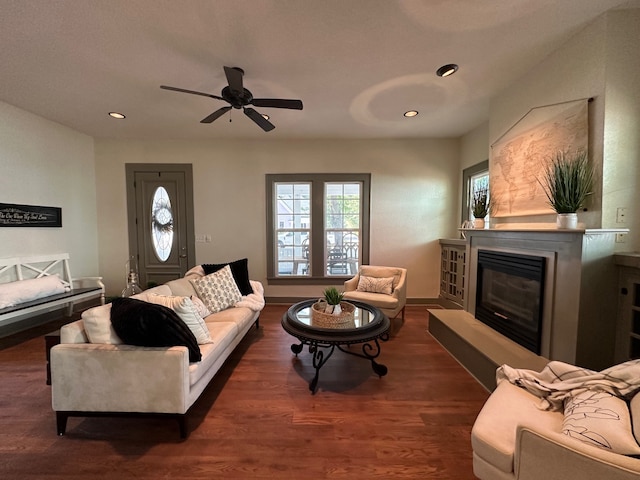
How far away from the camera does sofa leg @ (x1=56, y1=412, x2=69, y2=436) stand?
163 centimetres

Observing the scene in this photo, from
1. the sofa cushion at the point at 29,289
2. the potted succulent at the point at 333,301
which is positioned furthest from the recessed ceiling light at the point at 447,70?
the sofa cushion at the point at 29,289

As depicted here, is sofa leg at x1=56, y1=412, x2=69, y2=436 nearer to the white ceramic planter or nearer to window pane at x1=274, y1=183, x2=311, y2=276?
window pane at x1=274, y1=183, x2=311, y2=276

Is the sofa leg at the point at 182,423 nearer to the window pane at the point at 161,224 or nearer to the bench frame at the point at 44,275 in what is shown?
the bench frame at the point at 44,275

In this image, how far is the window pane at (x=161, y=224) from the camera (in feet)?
14.1

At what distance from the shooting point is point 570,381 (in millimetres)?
1312

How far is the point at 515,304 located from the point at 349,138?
3278 mm

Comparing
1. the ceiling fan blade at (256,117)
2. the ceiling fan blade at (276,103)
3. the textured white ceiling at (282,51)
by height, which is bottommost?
the ceiling fan blade at (256,117)

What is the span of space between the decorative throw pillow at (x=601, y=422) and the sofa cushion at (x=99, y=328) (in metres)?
2.50

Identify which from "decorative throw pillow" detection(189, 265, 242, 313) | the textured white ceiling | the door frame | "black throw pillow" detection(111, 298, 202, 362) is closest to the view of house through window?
the textured white ceiling

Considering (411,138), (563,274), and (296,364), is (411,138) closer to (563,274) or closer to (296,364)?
(563,274)

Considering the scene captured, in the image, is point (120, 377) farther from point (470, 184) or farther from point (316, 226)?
point (470, 184)

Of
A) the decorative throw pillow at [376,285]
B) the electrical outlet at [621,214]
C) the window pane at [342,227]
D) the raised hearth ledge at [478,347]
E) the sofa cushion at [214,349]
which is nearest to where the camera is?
the sofa cushion at [214,349]

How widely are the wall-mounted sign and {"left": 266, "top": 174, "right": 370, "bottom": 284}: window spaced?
3081 mm

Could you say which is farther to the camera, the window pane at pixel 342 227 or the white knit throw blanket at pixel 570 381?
the window pane at pixel 342 227
